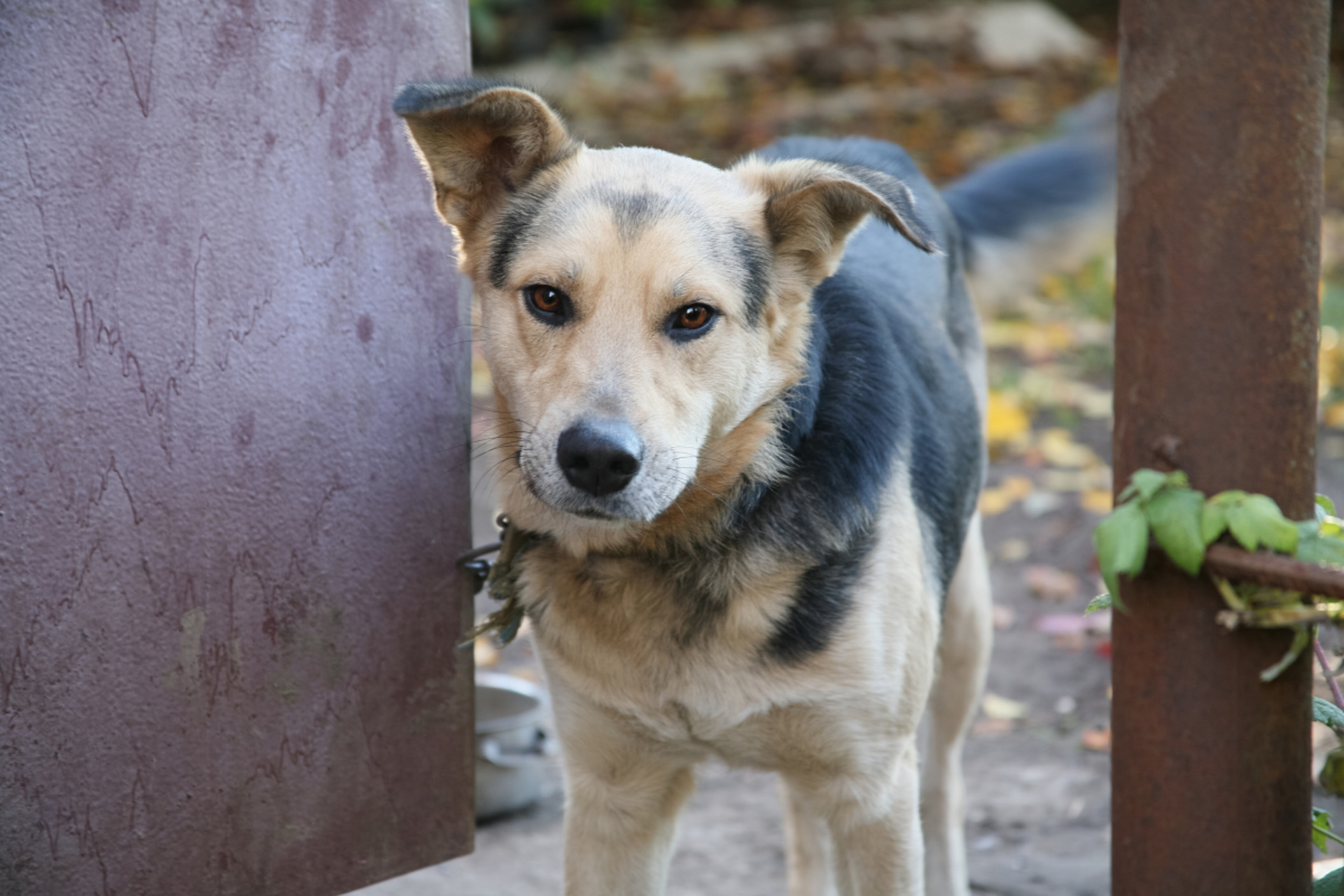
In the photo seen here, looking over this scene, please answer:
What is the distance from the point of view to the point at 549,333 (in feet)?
7.46

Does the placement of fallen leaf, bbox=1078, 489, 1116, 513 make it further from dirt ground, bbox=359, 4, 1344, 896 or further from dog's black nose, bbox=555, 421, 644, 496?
dog's black nose, bbox=555, 421, 644, 496

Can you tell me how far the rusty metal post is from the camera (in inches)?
65.3

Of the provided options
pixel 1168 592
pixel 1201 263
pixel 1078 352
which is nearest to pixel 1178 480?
pixel 1168 592

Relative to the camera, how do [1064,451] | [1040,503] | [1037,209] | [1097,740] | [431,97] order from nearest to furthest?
[431,97] → [1037,209] → [1097,740] → [1040,503] → [1064,451]

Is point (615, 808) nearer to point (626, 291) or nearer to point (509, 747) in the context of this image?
point (626, 291)

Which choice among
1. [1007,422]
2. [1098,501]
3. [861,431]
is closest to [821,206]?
[861,431]

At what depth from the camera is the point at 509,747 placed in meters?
3.97

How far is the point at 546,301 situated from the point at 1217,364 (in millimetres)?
1207

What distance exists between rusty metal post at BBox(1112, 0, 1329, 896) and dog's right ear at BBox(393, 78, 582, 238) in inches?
45.3

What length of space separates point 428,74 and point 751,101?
9.13 metres

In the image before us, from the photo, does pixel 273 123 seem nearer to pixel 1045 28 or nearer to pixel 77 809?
pixel 77 809

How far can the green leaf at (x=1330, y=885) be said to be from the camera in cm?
193

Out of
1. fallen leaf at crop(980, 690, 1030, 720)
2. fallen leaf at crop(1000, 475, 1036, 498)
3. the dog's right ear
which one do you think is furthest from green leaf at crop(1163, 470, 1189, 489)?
fallen leaf at crop(1000, 475, 1036, 498)

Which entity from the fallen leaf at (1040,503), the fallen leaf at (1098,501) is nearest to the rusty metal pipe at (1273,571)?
the fallen leaf at (1098,501)
